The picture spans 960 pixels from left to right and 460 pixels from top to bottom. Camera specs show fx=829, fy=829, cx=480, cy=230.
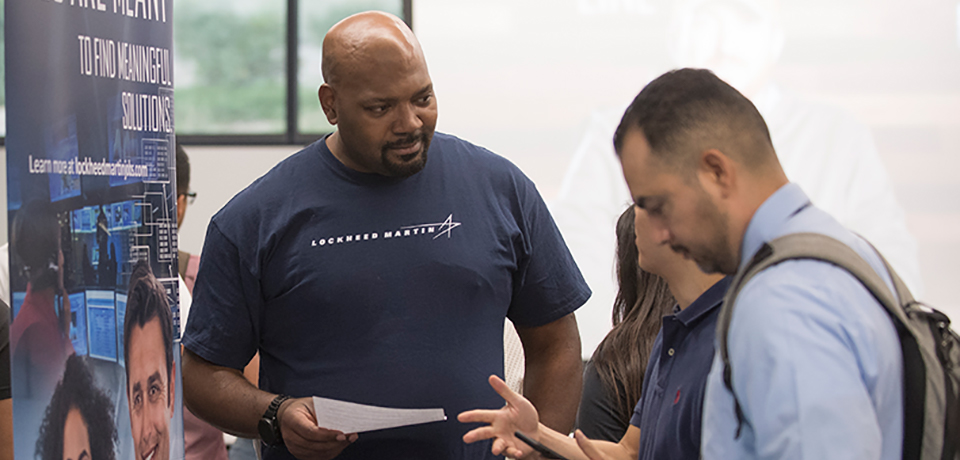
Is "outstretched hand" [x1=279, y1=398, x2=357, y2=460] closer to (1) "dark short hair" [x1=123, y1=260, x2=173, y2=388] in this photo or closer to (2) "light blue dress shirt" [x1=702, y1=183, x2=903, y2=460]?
(1) "dark short hair" [x1=123, y1=260, x2=173, y2=388]

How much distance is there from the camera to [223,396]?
1.63 metres

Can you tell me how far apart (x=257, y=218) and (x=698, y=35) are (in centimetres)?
325

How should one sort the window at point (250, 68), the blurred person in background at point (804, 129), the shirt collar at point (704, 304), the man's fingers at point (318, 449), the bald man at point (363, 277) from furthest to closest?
the window at point (250, 68) → the blurred person in background at point (804, 129) → the bald man at point (363, 277) → the man's fingers at point (318, 449) → the shirt collar at point (704, 304)

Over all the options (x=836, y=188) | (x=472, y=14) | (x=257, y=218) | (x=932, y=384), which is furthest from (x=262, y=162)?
(x=932, y=384)

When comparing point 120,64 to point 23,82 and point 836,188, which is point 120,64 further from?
point 836,188

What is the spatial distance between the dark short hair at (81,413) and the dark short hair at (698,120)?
0.89m

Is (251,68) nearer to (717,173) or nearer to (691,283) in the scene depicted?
(691,283)

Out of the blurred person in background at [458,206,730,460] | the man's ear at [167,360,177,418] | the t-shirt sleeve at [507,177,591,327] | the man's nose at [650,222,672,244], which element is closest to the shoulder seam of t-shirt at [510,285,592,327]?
the t-shirt sleeve at [507,177,591,327]

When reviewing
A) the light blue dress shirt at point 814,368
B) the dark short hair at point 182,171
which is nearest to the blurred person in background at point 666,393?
the light blue dress shirt at point 814,368

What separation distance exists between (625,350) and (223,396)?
0.88 meters

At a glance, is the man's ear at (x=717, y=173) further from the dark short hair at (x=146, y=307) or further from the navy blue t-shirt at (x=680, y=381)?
the dark short hair at (x=146, y=307)

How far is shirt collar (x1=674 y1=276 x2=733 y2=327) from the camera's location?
4.09 feet

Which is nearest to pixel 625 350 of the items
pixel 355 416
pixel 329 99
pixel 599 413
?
pixel 599 413

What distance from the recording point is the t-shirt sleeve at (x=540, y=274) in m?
1.74
